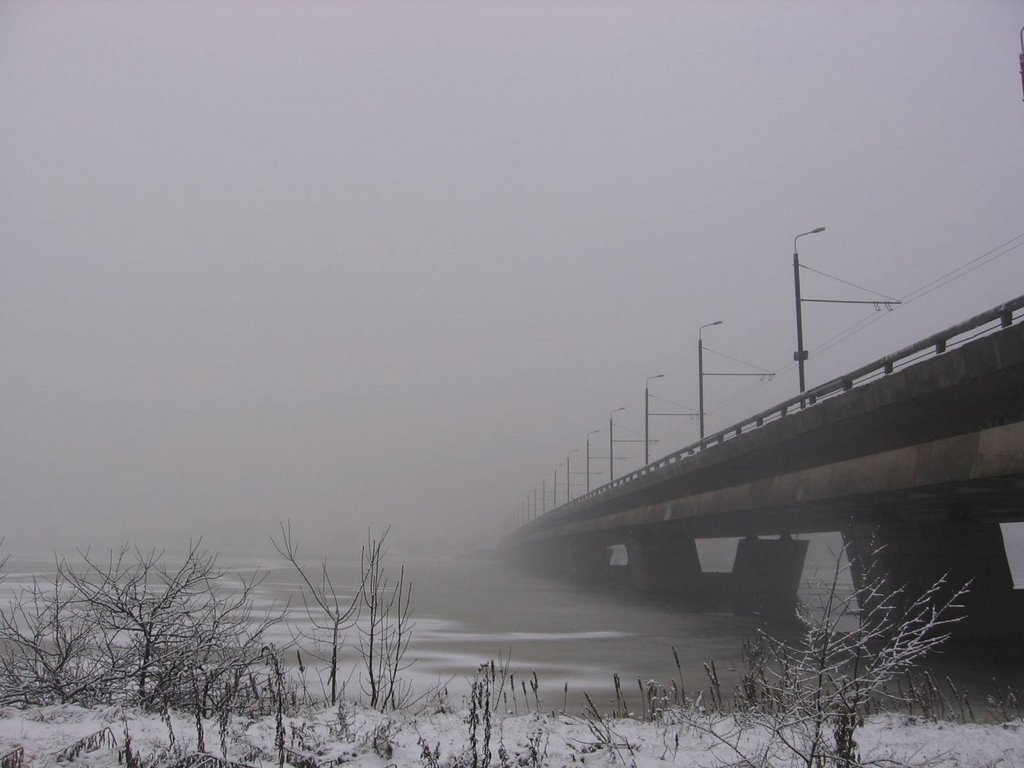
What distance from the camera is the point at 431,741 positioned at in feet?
25.3

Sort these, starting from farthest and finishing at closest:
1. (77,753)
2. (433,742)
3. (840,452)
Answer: (840,452)
(433,742)
(77,753)

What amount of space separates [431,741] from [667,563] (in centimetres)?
3979

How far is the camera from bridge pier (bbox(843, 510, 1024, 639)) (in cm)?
2198

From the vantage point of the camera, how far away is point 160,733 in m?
7.71

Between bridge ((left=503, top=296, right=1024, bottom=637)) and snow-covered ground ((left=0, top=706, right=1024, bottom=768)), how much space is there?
1.89m

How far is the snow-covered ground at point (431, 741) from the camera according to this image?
7.00 m

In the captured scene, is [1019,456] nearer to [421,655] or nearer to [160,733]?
[421,655]

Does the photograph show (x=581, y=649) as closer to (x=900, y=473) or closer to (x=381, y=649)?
(x=900, y=473)

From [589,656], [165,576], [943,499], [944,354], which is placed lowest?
[589,656]

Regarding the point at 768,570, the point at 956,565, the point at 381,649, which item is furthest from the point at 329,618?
Result: the point at 768,570

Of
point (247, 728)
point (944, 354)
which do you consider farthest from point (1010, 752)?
point (944, 354)

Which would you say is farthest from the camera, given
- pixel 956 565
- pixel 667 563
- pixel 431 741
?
pixel 667 563

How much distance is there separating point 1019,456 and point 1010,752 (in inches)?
333

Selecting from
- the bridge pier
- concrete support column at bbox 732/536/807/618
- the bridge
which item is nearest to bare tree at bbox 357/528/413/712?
the bridge
